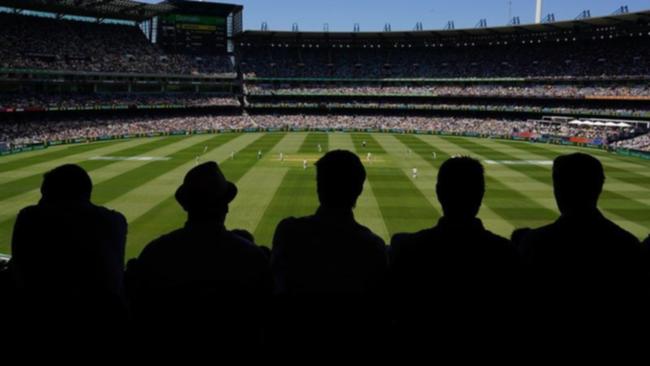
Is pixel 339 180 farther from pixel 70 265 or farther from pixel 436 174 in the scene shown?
pixel 436 174

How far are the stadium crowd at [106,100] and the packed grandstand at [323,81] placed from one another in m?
0.28

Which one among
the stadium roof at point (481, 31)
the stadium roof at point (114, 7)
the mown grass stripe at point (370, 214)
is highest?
the stadium roof at point (114, 7)

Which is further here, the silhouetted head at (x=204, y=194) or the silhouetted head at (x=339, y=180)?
the silhouetted head at (x=339, y=180)

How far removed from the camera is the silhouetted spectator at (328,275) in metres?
2.99

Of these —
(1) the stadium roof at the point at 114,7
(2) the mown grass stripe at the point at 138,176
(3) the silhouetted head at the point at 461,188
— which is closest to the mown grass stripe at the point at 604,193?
(3) the silhouetted head at the point at 461,188

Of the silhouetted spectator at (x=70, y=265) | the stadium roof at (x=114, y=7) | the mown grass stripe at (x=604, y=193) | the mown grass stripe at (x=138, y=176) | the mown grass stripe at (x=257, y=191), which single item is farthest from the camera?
the stadium roof at (x=114, y=7)

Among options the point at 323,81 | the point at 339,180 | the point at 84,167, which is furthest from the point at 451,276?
the point at 323,81

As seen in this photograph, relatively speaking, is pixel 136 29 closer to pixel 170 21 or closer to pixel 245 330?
pixel 170 21

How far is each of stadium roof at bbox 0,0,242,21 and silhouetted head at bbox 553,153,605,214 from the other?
282 feet

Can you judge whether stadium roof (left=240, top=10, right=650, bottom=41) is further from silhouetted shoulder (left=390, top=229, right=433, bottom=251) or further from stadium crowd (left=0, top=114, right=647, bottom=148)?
silhouetted shoulder (left=390, top=229, right=433, bottom=251)

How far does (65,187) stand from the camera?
12.2 ft

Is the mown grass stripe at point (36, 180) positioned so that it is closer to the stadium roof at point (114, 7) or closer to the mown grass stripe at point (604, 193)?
the stadium roof at point (114, 7)

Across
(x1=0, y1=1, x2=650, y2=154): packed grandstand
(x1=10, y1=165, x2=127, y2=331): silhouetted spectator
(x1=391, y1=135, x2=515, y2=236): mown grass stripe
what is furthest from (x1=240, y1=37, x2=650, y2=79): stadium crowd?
(x1=10, y1=165, x2=127, y2=331): silhouetted spectator

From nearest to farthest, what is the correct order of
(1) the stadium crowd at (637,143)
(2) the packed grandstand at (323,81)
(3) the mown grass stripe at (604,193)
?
(3) the mown grass stripe at (604,193), (1) the stadium crowd at (637,143), (2) the packed grandstand at (323,81)
